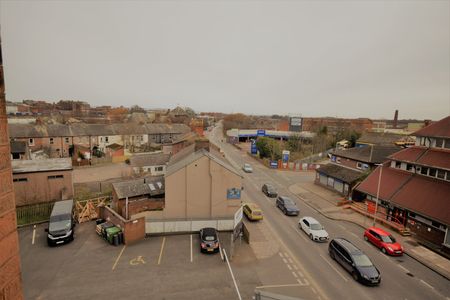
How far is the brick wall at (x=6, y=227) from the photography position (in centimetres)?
593

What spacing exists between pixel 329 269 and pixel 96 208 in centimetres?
2139

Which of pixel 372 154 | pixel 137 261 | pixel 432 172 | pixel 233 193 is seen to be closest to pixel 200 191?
pixel 233 193

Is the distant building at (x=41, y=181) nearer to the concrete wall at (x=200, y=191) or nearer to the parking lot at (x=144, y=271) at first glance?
the parking lot at (x=144, y=271)

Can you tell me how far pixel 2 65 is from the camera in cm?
594

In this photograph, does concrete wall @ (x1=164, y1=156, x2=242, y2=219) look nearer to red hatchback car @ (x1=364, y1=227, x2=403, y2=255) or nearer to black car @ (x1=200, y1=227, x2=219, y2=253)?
black car @ (x1=200, y1=227, x2=219, y2=253)

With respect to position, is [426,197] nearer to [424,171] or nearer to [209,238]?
[424,171]

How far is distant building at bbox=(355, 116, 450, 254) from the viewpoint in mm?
19938

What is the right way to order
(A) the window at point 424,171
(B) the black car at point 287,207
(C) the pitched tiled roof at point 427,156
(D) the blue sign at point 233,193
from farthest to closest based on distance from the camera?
(B) the black car at point 287,207 → (A) the window at point 424,171 → (C) the pitched tiled roof at point 427,156 → (D) the blue sign at point 233,193

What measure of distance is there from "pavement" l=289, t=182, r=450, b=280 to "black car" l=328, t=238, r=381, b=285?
17.8 ft

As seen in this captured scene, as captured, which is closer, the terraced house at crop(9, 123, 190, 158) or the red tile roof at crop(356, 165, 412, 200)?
the red tile roof at crop(356, 165, 412, 200)

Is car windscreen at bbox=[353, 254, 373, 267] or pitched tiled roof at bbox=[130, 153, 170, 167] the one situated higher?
pitched tiled roof at bbox=[130, 153, 170, 167]

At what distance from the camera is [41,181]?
2642 centimetres

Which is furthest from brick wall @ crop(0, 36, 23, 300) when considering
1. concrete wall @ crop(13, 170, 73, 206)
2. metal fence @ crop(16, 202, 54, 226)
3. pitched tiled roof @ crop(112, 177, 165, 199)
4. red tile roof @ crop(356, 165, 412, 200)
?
red tile roof @ crop(356, 165, 412, 200)

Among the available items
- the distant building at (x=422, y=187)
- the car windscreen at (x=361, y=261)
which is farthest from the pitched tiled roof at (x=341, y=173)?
the car windscreen at (x=361, y=261)
